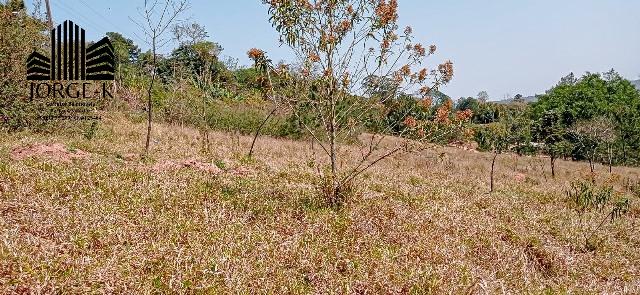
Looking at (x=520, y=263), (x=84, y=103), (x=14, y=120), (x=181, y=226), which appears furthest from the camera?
(x=84, y=103)

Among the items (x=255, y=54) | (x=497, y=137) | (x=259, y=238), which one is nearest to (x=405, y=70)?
(x=255, y=54)

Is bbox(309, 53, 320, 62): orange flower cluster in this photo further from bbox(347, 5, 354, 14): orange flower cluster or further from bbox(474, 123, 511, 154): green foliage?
bbox(474, 123, 511, 154): green foliage

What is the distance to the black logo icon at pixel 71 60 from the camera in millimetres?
17547

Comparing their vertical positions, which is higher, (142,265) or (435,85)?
(435,85)

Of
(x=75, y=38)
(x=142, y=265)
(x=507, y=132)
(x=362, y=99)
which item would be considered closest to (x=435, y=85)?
(x=362, y=99)

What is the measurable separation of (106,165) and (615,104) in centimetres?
6389

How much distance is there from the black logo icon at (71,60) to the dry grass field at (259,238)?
7824mm

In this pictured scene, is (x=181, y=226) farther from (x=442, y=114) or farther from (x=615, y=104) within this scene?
(x=615, y=104)

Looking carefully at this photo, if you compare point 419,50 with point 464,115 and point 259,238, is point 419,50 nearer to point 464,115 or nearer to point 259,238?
point 464,115

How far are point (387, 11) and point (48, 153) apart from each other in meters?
8.62

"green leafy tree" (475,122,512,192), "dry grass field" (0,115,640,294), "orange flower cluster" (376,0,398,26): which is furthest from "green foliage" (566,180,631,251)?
"orange flower cluster" (376,0,398,26)

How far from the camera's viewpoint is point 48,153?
1052 cm

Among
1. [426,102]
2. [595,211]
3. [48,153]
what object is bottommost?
[595,211]

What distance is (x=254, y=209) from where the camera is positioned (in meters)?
7.68
